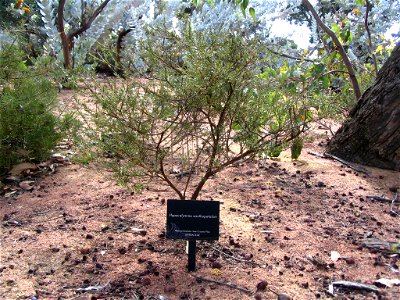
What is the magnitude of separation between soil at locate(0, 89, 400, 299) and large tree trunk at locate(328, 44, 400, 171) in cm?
31

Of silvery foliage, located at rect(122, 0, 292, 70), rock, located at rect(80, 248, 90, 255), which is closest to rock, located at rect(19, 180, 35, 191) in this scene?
rock, located at rect(80, 248, 90, 255)

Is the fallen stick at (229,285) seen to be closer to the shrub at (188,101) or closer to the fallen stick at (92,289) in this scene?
the fallen stick at (92,289)

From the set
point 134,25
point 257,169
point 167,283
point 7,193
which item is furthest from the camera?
point 134,25

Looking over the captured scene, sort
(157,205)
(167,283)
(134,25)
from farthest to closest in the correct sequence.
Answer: (134,25), (157,205), (167,283)

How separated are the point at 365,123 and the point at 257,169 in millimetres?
1084

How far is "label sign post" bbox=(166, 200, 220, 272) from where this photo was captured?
2755 millimetres

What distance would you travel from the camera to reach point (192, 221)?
277 cm

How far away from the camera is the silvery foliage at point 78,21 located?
9.13 m

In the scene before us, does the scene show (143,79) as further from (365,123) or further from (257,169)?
(365,123)

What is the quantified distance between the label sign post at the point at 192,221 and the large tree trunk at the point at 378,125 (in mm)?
2593

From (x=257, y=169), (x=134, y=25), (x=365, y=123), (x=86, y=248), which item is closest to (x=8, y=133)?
(x=86, y=248)

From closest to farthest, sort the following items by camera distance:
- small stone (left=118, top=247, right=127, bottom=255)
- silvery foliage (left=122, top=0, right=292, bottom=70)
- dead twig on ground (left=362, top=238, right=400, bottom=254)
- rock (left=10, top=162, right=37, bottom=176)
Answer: small stone (left=118, top=247, right=127, bottom=255) → dead twig on ground (left=362, top=238, right=400, bottom=254) → rock (left=10, top=162, right=37, bottom=176) → silvery foliage (left=122, top=0, right=292, bottom=70)

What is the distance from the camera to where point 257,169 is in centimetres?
473

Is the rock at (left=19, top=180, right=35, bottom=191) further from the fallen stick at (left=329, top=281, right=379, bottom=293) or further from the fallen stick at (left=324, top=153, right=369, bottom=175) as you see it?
the fallen stick at (left=324, top=153, right=369, bottom=175)
